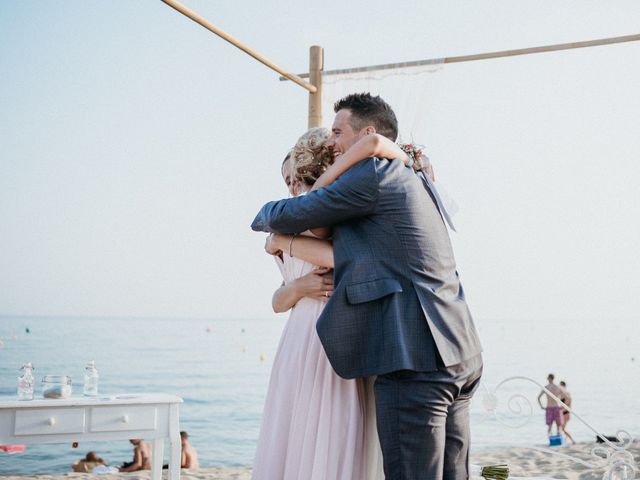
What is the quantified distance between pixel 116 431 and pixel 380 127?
96.8 inches

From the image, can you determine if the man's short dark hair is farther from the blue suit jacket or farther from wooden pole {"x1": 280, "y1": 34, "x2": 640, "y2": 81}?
wooden pole {"x1": 280, "y1": 34, "x2": 640, "y2": 81}

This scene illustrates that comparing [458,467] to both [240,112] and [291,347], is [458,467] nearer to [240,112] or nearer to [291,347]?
[291,347]

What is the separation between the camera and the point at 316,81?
13.7ft

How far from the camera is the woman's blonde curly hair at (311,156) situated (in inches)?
81.7

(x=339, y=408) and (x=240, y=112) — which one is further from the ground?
(x=240, y=112)

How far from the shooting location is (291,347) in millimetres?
2012

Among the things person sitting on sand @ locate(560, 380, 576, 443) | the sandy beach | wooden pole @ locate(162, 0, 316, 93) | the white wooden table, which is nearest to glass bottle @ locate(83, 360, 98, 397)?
the white wooden table

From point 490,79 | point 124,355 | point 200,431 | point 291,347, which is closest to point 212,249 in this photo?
point 124,355

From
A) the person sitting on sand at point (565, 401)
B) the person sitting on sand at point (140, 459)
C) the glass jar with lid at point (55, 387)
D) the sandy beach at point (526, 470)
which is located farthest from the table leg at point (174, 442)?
the person sitting on sand at point (565, 401)

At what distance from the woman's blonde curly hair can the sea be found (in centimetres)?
238

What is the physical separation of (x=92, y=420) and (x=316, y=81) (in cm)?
213

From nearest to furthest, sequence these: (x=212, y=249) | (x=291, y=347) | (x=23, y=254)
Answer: (x=291, y=347), (x=23, y=254), (x=212, y=249)

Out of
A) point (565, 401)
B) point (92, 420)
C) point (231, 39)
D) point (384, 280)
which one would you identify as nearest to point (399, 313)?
point (384, 280)

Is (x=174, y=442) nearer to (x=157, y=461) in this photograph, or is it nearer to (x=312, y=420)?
(x=157, y=461)
